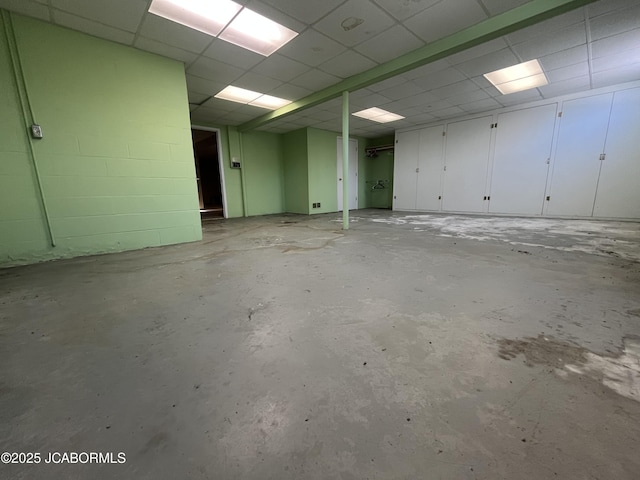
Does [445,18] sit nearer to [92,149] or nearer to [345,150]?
[345,150]

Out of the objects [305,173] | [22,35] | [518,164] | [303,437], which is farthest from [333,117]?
[303,437]

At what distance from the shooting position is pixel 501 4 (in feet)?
8.78

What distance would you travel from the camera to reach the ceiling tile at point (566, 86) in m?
4.70

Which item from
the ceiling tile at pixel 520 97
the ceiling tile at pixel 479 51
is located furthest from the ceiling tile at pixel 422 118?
the ceiling tile at pixel 479 51

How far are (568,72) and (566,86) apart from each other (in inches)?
34.3

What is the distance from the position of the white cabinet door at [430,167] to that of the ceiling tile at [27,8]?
7.94m

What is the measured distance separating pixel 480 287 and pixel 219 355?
6.30 feet

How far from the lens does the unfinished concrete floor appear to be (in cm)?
74

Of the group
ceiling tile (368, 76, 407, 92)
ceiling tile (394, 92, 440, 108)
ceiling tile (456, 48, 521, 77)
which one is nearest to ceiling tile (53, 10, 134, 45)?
ceiling tile (368, 76, 407, 92)

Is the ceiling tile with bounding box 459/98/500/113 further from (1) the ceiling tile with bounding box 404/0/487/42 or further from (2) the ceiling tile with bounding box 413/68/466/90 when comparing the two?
(1) the ceiling tile with bounding box 404/0/487/42

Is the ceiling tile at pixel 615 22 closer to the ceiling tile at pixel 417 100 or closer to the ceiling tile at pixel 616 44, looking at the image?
the ceiling tile at pixel 616 44

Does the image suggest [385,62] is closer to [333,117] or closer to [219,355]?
[333,117]

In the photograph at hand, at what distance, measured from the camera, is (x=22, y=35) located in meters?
2.65

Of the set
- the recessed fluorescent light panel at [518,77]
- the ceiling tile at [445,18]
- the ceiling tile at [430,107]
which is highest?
the recessed fluorescent light panel at [518,77]
